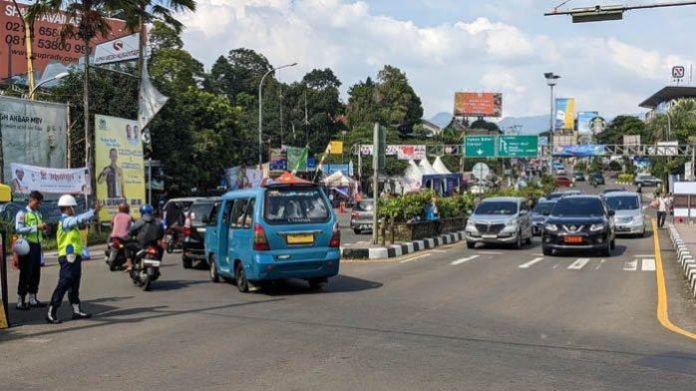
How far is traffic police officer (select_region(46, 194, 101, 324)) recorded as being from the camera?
10.2m

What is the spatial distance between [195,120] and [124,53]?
41.5 feet

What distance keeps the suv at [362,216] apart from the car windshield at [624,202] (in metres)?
9.38

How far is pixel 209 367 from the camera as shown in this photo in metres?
7.29

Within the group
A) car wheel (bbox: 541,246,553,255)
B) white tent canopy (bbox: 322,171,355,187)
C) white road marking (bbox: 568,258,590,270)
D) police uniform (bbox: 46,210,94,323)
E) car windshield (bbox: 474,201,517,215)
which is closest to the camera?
police uniform (bbox: 46,210,94,323)

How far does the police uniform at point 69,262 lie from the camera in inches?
402

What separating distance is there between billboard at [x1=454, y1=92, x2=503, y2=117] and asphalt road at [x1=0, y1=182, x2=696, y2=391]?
97965 millimetres

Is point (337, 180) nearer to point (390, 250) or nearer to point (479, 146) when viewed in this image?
point (479, 146)

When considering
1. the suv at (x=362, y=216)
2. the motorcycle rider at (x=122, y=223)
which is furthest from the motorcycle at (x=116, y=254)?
the suv at (x=362, y=216)

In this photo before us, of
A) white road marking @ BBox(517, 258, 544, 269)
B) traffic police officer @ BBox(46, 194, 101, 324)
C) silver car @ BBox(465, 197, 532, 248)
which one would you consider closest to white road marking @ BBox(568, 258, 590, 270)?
white road marking @ BBox(517, 258, 544, 269)

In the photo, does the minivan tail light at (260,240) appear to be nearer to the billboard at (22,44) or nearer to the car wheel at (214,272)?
the car wheel at (214,272)

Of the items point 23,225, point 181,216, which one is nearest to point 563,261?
point 181,216

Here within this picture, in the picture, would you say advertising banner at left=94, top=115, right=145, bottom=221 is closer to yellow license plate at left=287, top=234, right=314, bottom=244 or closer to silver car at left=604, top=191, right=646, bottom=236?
yellow license plate at left=287, top=234, right=314, bottom=244

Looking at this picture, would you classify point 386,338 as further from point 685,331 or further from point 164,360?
point 685,331

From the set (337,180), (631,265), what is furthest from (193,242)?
→ (337,180)
